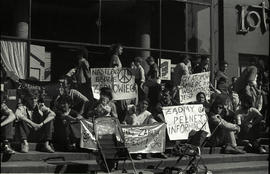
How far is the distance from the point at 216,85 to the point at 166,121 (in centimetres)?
331

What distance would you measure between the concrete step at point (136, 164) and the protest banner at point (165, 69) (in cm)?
495

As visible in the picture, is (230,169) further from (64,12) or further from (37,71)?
(64,12)

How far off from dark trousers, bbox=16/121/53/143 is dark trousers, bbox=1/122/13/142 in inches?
15.1

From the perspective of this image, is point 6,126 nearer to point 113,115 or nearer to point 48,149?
point 48,149

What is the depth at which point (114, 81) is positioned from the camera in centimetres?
1280

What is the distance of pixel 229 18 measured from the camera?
18828 mm

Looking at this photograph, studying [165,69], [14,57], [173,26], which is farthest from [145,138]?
[173,26]

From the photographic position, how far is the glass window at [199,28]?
18.5 m

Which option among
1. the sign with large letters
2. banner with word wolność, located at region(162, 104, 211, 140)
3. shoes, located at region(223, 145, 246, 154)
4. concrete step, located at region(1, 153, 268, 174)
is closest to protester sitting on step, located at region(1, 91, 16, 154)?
concrete step, located at region(1, 153, 268, 174)

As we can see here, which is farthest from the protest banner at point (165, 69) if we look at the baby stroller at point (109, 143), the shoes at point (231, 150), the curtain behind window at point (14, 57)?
the baby stroller at point (109, 143)

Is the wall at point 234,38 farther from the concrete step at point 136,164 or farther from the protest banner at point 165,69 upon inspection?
the concrete step at point 136,164

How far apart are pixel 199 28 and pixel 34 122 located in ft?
31.2

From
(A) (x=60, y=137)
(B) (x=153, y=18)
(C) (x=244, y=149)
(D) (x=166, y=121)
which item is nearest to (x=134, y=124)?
(D) (x=166, y=121)

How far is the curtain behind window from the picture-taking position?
14531 millimetres
